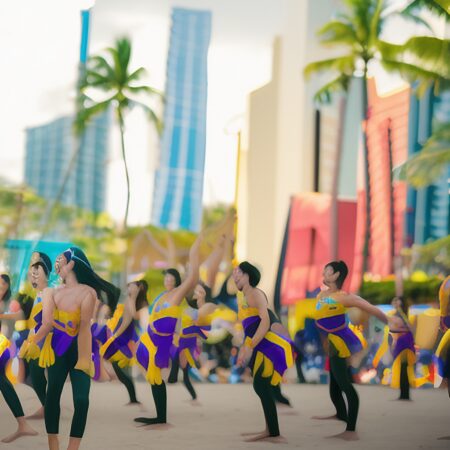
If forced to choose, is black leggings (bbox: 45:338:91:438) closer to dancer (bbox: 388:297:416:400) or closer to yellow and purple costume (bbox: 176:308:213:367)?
yellow and purple costume (bbox: 176:308:213:367)

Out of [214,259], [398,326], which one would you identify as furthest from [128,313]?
[214,259]

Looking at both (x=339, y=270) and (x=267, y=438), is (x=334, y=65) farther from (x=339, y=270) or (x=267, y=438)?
(x=267, y=438)

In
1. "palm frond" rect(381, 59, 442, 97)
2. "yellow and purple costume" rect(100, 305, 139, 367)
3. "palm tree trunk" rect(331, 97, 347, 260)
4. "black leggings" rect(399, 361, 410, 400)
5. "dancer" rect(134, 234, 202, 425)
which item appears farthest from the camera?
"palm tree trunk" rect(331, 97, 347, 260)

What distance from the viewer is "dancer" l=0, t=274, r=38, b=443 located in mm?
5566

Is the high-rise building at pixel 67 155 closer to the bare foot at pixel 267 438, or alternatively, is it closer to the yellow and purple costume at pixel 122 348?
the yellow and purple costume at pixel 122 348

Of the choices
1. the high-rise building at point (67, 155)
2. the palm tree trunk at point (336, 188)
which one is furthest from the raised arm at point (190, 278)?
the high-rise building at point (67, 155)

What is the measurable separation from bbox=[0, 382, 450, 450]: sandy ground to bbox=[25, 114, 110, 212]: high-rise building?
216 inches

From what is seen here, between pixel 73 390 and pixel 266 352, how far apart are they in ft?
4.54

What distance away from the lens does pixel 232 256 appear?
1152 cm

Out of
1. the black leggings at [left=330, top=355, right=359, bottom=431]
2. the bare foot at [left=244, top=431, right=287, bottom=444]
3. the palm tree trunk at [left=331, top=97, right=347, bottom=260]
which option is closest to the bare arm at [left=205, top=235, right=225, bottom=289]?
the palm tree trunk at [left=331, top=97, right=347, bottom=260]

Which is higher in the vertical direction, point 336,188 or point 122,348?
point 336,188

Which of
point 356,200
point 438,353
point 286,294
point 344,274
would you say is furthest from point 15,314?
point 356,200

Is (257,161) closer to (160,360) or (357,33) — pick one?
(357,33)

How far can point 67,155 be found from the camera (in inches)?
→ 620
